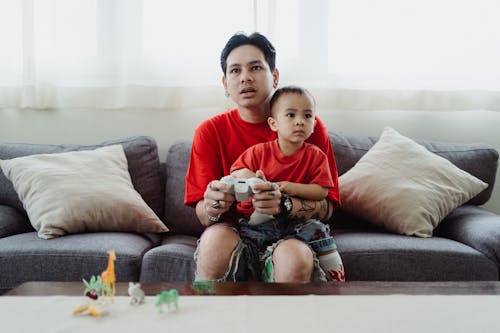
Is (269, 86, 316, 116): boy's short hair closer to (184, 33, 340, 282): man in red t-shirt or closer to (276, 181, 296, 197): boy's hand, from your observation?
(184, 33, 340, 282): man in red t-shirt

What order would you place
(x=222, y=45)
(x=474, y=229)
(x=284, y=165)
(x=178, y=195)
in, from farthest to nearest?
1. (x=222, y=45)
2. (x=178, y=195)
3. (x=474, y=229)
4. (x=284, y=165)

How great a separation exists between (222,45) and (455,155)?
1.33m

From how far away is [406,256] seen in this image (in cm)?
185

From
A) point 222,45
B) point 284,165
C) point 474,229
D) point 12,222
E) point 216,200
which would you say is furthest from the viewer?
point 222,45

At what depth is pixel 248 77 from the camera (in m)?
1.81

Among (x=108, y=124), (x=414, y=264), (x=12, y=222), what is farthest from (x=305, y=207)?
(x=108, y=124)

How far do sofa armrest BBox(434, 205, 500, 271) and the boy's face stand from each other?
32.4 inches

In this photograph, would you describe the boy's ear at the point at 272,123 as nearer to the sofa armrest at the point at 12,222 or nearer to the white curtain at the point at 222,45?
the white curtain at the point at 222,45

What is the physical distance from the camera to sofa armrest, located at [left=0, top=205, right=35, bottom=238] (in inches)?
83.3

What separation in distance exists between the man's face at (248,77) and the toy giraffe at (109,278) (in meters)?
0.88

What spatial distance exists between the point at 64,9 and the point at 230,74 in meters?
1.32
